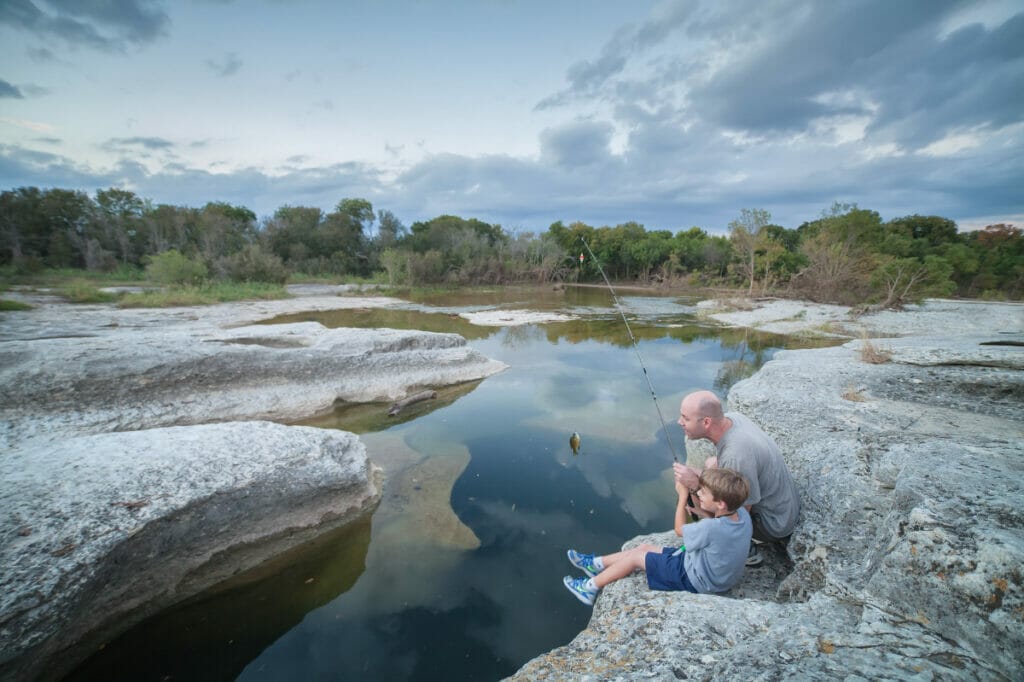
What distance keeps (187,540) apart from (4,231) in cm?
5592

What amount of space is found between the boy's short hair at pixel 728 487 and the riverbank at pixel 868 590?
676 millimetres

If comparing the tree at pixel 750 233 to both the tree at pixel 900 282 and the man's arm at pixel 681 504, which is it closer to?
the tree at pixel 900 282

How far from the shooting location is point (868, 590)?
2.33 metres

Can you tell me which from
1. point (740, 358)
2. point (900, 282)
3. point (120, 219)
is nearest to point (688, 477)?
point (740, 358)

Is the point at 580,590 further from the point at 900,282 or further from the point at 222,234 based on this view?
the point at 222,234

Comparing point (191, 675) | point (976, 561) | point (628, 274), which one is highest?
point (628, 274)

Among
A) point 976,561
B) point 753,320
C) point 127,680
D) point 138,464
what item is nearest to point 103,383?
point 138,464

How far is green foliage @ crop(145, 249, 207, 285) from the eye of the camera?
25.1m

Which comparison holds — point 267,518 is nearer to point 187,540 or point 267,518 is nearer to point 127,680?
point 187,540

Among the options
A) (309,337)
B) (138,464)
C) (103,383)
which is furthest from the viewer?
(309,337)

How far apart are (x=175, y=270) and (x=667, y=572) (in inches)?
1298

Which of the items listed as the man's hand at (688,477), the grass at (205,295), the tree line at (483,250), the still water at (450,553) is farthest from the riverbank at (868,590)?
the grass at (205,295)

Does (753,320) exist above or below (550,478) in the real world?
above

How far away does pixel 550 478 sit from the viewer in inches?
251
